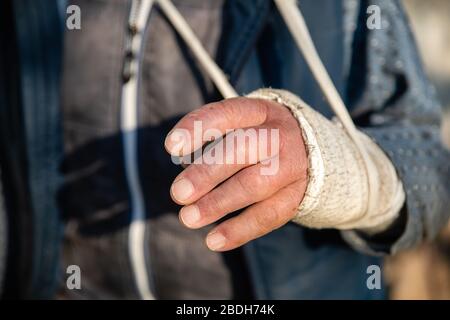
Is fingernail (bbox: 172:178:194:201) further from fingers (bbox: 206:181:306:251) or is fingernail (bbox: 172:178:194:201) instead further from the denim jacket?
the denim jacket

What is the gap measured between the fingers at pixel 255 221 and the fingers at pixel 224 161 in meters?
0.05

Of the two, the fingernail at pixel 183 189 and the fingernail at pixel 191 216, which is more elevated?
the fingernail at pixel 183 189

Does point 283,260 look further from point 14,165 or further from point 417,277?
point 417,277

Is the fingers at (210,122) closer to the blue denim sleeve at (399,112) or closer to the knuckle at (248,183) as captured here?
the knuckle at (248,183)

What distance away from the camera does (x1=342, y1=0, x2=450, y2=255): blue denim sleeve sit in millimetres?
824

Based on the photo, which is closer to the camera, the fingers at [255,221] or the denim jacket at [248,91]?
the fingers at [255,221]

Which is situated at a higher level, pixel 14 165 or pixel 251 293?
pixel 14 165

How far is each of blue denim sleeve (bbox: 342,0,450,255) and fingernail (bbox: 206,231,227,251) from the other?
1.10 ft

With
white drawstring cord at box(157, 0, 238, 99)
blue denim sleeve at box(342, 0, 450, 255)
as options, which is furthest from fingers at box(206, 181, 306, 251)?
blue denim sleeve at box(342, 0, 450, 255)

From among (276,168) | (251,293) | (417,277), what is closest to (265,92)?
(276,168)

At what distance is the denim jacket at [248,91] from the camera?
817 mm

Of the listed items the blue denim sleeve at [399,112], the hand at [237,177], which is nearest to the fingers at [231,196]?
A: the hand at [237,177]

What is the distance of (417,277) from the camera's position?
195 centimetres
